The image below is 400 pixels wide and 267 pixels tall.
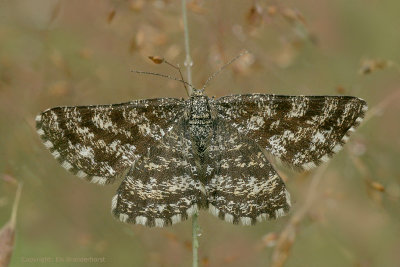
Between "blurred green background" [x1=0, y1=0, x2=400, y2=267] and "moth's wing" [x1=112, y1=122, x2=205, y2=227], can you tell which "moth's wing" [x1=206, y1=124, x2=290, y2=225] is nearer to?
"moth's wing" [x1=112, y1=122, x2=205, y2=227]

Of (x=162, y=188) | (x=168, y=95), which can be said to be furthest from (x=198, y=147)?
(x=168, y=95)

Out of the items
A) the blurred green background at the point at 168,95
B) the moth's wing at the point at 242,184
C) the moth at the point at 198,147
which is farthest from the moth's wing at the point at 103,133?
the blurred green background at the point at 168,95

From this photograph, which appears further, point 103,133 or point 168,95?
point 168,95

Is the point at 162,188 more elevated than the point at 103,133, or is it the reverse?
the point at 103,133

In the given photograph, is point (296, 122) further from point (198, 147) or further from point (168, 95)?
point (168, 95)

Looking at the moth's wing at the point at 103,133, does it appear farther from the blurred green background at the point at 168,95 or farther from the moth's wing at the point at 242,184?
the blurred green background at the point at 168,95

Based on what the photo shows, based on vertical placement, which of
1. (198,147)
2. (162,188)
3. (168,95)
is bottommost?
(162,188)
